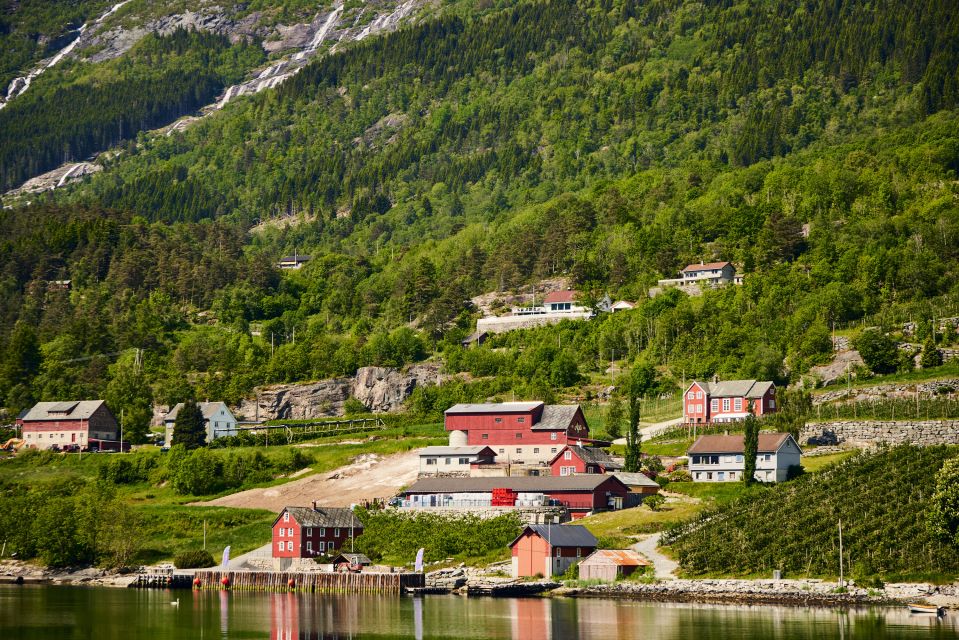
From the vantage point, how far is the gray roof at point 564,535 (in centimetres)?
9031

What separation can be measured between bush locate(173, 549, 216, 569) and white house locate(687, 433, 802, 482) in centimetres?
3742

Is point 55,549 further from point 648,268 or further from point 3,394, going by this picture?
point 648,268

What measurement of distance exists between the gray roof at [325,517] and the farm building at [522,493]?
6.67 metres

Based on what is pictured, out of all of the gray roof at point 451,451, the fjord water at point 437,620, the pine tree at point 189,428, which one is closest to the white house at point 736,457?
the gray roof at point 451,451

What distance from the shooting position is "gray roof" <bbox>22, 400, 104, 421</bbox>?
142875 millimetres

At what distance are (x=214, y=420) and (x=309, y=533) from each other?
43.4 metres

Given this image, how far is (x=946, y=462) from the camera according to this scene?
81.7m

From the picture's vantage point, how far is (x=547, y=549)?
296 feet

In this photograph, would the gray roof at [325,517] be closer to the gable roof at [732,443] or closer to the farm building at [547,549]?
the farm building at [547,549]

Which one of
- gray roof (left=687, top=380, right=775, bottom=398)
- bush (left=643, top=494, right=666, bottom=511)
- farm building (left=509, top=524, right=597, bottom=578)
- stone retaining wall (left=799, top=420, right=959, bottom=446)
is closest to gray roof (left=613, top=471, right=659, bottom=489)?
bush (left=643, top=494, right=666, bottom=511)

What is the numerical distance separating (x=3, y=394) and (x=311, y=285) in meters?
52.2

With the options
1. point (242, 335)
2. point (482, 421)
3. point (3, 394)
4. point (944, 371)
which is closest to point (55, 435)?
point (3, 394)

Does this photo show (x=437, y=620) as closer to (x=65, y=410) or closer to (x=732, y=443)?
(x=732, y=443)

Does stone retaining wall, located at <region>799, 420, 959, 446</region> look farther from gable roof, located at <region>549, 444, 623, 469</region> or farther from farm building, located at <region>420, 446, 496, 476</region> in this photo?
farm building, located at <region>420, 446, 496, 476</region>
